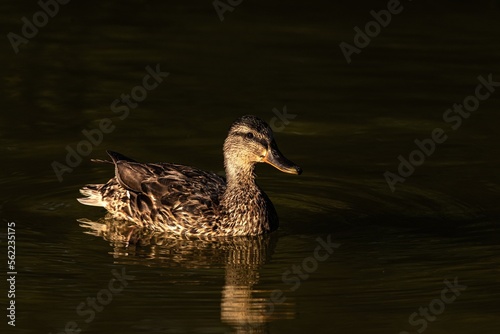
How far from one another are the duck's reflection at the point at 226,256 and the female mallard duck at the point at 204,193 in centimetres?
13

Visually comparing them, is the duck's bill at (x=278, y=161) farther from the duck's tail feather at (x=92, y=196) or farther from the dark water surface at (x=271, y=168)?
the duck's tail feather at (x=92, y=196)

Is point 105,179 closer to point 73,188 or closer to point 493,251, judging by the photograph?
point 73,188

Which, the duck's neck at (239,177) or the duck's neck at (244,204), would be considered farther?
the duck's neck at (239,177)

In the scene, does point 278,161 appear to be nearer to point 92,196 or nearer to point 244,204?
point 244,204

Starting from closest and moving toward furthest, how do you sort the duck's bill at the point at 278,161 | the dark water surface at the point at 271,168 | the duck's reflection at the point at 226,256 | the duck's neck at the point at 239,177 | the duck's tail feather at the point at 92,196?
the duck's reflection at the point at 226,256 → the dark water surface at the point at 271,168 → the duck's bill at the point at 278,161 → the duck's neck at the point at 239,177 → the duck's tail feather at the point at 92,196

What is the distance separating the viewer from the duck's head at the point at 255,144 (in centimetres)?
1258

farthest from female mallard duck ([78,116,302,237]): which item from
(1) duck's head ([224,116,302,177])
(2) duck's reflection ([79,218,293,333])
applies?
(2) duck's reflection ([79,218,293,333])

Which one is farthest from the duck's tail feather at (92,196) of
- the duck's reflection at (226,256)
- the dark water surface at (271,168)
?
the duck's reflection at (226,256)

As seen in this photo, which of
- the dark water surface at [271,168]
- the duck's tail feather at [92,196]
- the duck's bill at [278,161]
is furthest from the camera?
the duck's tail feather at [92,196]

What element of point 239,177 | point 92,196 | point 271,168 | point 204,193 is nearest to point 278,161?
point 239,177

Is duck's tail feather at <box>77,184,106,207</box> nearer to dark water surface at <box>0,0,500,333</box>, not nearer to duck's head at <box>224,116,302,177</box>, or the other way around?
dark water surface at <box>0,0,500,333</box>

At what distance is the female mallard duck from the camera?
41.4 ft

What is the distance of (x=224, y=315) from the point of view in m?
10.4

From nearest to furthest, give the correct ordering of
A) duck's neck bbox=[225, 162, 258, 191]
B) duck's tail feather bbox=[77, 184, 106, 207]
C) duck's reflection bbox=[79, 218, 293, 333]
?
1. duck's reflection bbox=[79, 218, 293, 333]
2. duck's neck bbox=[225, 162, 258, 191]
3. duck's tail feather bbox=[77, 184, 106, 207]
